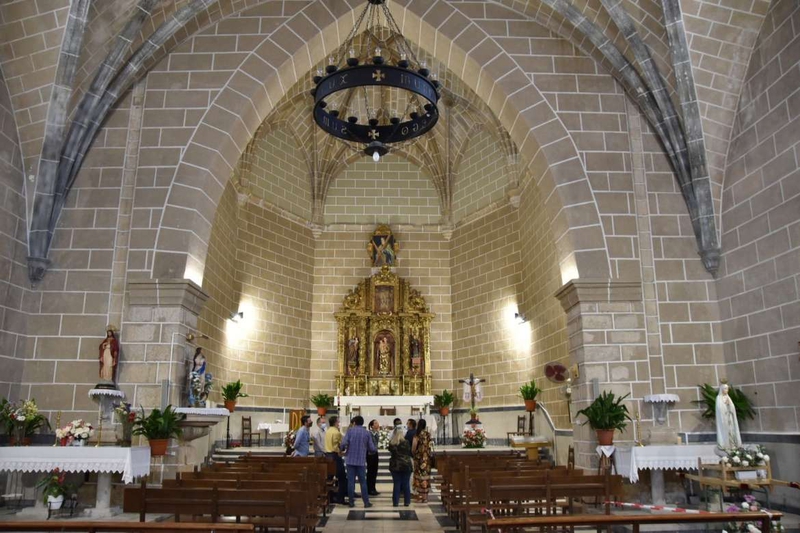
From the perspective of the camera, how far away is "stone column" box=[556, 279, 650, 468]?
10.0 metres

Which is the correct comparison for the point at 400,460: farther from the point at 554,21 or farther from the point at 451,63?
the point at 554,21

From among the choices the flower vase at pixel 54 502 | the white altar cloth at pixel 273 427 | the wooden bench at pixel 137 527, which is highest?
the white altar cloth at pixel 273 427

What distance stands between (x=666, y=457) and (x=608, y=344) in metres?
1.95

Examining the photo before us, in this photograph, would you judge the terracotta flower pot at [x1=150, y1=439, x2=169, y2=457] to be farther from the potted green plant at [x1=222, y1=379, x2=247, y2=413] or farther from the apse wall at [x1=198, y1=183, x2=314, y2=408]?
the potted green plant at [x1=222, y1=379, x2=247, y2=413]

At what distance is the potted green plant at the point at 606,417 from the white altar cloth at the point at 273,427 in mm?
9018

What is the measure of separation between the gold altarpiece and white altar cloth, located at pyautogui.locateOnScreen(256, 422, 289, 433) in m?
1.85

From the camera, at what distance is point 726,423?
8.75 metres

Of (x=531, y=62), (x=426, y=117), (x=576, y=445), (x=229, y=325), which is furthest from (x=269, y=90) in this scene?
(x=576, y=445)

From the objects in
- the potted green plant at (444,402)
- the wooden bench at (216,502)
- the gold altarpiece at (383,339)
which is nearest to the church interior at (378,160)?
the wooden bench at (216,502)

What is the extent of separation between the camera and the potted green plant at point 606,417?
368 inches

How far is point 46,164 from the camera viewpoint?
10.2m

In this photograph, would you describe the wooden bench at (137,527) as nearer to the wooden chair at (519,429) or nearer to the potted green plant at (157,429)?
the potted green plant at (157,429)

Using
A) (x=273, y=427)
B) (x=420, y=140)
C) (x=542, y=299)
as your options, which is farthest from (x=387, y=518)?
(x=420, y=140)


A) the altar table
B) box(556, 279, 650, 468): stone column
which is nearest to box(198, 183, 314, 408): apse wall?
box(556, 279, 650, 468): stone column
